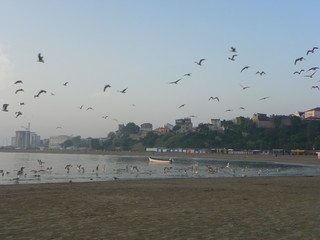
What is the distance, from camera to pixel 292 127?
164m

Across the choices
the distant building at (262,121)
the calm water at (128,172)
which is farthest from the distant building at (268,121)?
the calm water at (128,172)

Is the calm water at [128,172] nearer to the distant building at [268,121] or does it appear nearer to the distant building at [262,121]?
the distant building at [268,121]

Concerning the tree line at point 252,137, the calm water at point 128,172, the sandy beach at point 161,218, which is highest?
the tree line at point 252,137

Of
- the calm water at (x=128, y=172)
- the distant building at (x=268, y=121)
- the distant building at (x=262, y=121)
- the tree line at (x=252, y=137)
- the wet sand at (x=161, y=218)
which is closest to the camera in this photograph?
the wet sand at (x=161, y=218)

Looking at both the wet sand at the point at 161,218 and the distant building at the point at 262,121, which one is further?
the distant building at the point at 262,121

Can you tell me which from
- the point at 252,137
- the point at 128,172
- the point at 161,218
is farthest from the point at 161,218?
the point at 252,137

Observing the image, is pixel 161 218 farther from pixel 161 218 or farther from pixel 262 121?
pixel 262 121

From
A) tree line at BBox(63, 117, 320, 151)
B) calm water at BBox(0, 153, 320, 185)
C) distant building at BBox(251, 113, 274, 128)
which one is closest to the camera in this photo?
calm water at BBox(0, 153, 320, 185)

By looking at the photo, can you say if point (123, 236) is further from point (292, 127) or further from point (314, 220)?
point (292, 127)

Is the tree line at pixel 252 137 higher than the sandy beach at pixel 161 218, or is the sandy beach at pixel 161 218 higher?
the tree line at pixel 252 137

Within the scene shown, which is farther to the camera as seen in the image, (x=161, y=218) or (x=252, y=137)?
(x=252, y=137)

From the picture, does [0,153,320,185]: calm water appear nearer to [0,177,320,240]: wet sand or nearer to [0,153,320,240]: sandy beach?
[0,177,320,240]: wet sand

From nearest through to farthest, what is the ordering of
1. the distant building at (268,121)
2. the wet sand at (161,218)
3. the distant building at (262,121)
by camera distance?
the wet sand at (161,218) → the distant building at (268,121) → the distant building at (262,121)

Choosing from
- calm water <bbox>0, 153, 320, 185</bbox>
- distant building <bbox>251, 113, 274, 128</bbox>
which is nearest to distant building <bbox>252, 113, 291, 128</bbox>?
distant building <bbox>251, 113, 274, 128</bbox>
